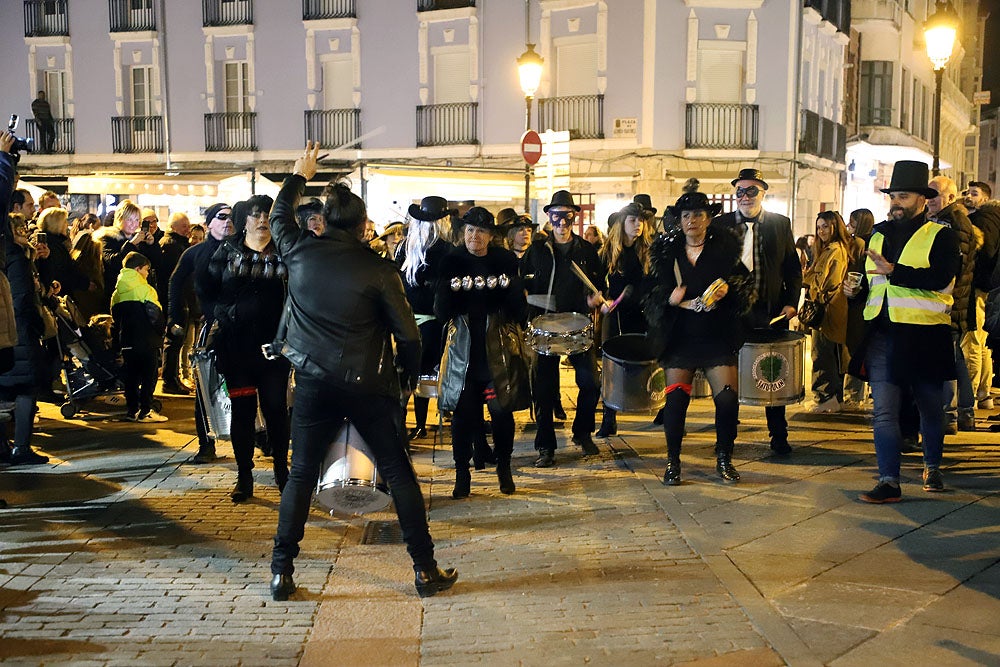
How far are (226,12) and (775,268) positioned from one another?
80.9 ft

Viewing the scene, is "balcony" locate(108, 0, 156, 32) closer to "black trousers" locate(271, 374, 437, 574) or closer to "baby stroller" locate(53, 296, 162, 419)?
"baby stroller" locate(53, 296, 162, 419)

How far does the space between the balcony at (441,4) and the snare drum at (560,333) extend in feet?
67.7

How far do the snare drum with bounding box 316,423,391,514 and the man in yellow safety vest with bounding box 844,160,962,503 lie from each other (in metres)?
3.27

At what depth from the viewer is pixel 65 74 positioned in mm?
31609

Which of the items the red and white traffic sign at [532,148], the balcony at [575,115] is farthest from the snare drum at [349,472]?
the balcony at [575,115]

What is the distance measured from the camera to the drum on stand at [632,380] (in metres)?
8.36

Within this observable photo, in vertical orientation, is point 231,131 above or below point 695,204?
above

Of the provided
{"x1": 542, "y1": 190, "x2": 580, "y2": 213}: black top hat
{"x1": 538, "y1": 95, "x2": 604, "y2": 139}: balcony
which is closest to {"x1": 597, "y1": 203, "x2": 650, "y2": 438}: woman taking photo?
{"x1": 542, "y1": 190, "x2": 580, "y2": 213}: black top hat

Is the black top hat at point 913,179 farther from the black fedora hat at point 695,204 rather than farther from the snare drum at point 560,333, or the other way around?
the snare drum at point 560,333

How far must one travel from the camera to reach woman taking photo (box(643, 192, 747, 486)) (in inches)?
288

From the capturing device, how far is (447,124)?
27.8m

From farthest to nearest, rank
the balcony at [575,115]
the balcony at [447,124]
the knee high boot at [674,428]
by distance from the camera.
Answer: the balcony at [447,124]
the balcony at [575,115]
the knee high boot at [674,428]

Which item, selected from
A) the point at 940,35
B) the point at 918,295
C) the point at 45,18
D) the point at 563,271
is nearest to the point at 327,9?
the point at 45,18

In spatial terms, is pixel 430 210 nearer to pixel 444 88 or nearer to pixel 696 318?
pixel 696 318
